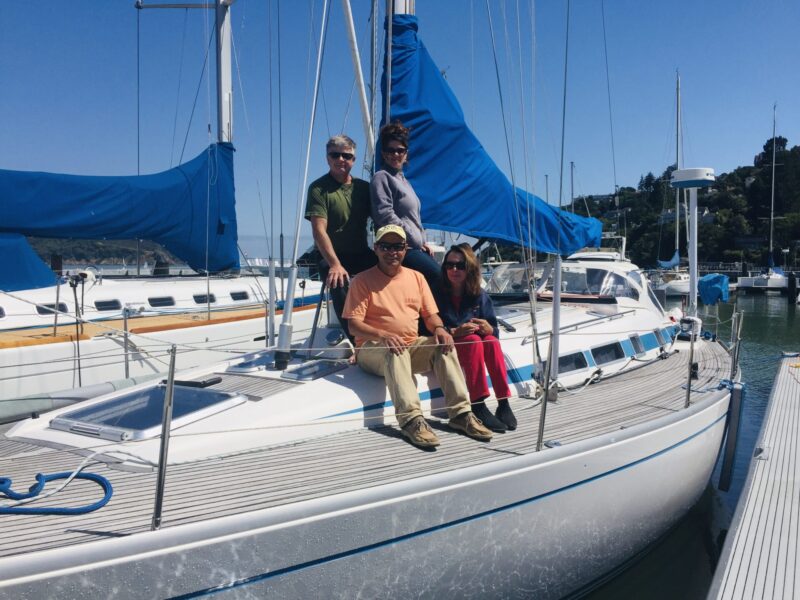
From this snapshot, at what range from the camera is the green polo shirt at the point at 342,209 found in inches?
180

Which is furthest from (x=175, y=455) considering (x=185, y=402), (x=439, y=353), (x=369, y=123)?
(x=369, y=123)

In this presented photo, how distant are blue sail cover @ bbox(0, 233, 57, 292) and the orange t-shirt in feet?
25.3

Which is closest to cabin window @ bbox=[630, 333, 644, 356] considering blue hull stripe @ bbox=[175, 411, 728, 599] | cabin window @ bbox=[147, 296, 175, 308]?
blue hull stripe @ bbox=[175, 411, 728, 599]

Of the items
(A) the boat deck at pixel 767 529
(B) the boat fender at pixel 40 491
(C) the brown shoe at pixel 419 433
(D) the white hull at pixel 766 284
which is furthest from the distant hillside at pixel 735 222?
(B) the boat fender at pixel 40 491

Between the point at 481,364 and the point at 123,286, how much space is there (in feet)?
31.9

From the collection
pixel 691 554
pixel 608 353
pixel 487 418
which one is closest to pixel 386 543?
pixel 487 418

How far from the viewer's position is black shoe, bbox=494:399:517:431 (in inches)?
165

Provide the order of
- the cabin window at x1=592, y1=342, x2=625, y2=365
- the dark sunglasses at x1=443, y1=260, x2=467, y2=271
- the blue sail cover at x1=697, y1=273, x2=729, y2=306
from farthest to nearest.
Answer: the blue sail cover at x1=697, y1=273, x2=729, y2=306 < the cabin window at x1=592, y1=342, x2=625, y2=365 < the dark sunglasses at x1=443, y1=260, x2=467, y2=271

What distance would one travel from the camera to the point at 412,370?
4305mm

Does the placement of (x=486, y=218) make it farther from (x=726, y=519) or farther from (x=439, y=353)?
(x=726, y=519)

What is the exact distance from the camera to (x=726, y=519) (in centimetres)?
676

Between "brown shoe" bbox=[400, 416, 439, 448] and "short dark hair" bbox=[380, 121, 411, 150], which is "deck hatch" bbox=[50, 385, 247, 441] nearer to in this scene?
"brown shoe" bbox=[400, 416, 439, 448]

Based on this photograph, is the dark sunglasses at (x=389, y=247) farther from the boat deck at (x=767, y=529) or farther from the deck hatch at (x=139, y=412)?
the boat deck at (x=767, y=529)

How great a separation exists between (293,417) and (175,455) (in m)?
0.75
